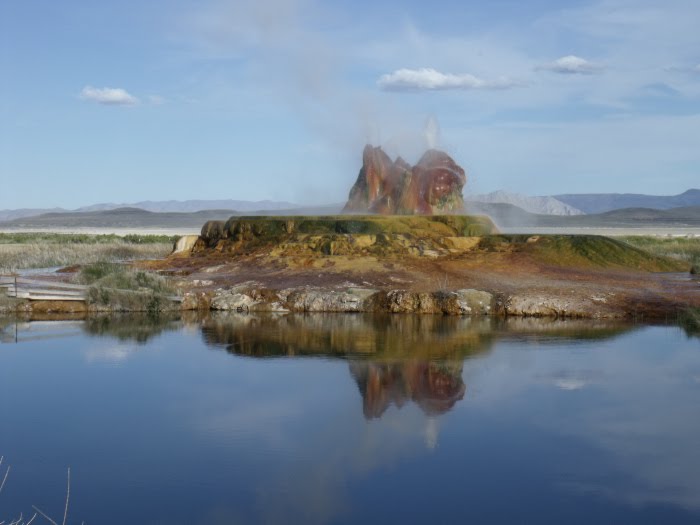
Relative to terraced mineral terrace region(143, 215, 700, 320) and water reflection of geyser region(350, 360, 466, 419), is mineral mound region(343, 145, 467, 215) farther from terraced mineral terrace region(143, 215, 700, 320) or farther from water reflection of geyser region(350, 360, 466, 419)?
water reflection of geyser region(350, 360, 466, 419)

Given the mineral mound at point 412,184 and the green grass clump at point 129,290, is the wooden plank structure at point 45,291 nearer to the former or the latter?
the green grass clump at point 129,290

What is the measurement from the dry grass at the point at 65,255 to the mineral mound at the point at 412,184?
864 cm

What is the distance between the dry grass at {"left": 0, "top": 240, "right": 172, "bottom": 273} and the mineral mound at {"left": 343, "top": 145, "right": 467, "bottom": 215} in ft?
28.4

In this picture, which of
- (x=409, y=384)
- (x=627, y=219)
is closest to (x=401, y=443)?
(x=409, y=384)

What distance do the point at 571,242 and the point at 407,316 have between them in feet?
19.1

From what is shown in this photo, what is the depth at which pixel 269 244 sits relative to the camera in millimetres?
21641

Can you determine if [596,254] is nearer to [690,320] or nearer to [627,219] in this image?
[690,320]

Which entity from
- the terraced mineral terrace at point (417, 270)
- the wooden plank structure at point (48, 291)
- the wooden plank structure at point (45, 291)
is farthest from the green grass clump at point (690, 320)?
the wooden plank structure at point (45, 291)

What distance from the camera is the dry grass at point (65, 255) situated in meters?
28.2

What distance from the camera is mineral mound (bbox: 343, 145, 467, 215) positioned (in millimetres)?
23812

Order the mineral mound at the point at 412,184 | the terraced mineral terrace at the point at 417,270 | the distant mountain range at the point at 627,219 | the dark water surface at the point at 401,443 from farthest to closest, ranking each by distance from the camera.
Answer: the distant mountain range at the point at 627,219 < the mineral mound at the point at 412,184 < the terraced mineral terrace at the point at 417,270 < the dark water surface at the point at 401,443

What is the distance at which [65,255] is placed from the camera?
30.6 meters

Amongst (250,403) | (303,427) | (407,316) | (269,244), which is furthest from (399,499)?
(269,244)

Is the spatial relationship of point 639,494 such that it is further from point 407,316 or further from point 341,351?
point 407,316
